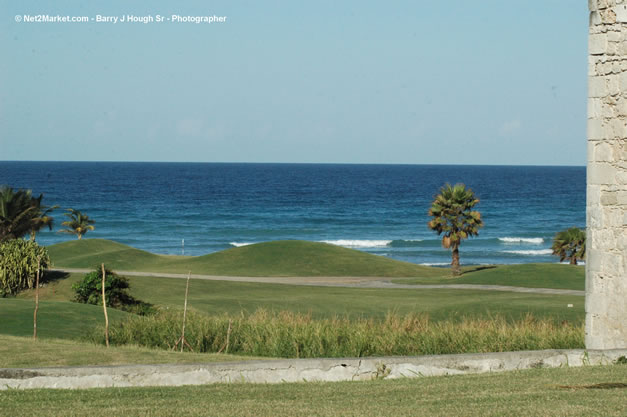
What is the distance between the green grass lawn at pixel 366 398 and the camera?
8.35 m

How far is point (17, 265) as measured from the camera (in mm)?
31984

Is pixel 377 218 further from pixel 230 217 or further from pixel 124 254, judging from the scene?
pixel 124 254

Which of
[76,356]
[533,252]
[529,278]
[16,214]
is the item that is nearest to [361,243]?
[533,252]

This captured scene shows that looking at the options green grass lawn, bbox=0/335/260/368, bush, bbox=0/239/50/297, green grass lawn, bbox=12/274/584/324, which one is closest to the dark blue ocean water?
green grass lawn, bbox=12/274/584/324

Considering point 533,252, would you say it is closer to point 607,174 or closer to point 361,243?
point 361,243

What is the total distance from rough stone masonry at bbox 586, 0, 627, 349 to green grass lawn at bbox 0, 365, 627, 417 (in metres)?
3.13

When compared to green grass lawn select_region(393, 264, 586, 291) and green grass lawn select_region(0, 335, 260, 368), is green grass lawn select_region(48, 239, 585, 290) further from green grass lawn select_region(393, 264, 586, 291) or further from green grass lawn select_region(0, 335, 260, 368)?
green grass lawn select_region(0, 335, 260, 368)

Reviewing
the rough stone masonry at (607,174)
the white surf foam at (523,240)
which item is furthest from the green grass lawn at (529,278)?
the white surf foam at (523,240)

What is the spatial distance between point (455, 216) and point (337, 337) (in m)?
29.1

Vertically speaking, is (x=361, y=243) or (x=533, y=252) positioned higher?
(x=361, y=243)

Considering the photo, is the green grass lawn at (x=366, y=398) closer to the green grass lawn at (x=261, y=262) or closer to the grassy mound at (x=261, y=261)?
the green grass lawn at (x=261, y=262)

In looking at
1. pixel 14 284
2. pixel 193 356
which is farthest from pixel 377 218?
pixel 193 356

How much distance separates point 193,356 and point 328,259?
3456 cm

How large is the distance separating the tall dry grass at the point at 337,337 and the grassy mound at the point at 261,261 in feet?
88.8
